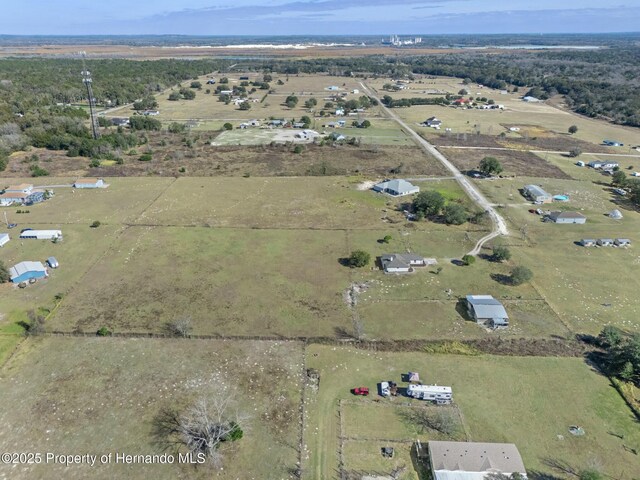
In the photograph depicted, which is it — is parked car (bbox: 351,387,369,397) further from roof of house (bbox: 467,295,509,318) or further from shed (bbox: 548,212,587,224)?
shed (bbox: 548,212,587,224)

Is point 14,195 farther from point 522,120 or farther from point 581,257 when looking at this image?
point 522,120

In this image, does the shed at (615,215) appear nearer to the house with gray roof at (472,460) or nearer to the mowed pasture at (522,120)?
the mowed pasture at (522,120)

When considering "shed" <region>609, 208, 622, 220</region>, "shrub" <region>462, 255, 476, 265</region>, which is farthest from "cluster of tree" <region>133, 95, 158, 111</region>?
"shed" <region>609, 208, 622, 220</region>

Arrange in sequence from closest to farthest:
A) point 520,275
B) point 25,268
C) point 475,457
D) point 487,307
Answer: point 475,457 → point 487,307 → point 520,275 → point 25,268

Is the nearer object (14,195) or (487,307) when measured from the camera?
(487,307)

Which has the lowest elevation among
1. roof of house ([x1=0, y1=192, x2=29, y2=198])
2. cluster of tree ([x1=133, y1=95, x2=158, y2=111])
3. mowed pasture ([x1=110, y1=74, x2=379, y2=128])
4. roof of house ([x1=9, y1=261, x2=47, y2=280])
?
roof of house ([x1=9, y1=261, x2=47, y2=280])

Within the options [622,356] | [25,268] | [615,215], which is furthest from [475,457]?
[615,215]

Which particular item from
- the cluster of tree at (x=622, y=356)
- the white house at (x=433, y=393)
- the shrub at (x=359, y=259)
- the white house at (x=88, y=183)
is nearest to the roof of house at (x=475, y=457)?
the white house at (x=433, y=393)
